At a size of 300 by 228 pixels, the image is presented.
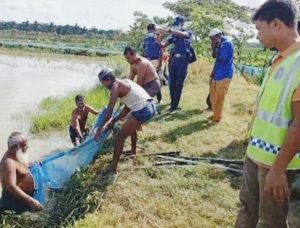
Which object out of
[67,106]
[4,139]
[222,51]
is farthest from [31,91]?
[222,51]

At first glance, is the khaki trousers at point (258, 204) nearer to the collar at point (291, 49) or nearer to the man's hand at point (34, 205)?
the collar at point (291, 49)

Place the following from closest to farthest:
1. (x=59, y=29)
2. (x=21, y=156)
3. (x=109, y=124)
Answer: (x=21, y=156)
(x=109, y=124)
(x=59, y=29)

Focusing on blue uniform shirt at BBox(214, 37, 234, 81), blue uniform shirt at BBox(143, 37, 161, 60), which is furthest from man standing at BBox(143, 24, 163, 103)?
blue uniform shirt at BBox(214, 37, 234, 81)

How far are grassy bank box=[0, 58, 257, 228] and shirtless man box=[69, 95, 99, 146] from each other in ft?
3.25

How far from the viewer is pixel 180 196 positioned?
14.8 ft

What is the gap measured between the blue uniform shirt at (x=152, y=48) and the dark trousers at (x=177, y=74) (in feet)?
4.50

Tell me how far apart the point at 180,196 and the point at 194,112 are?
403 centimetres

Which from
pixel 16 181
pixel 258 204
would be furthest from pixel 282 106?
pixel 16 181

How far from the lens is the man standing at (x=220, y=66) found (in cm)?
696

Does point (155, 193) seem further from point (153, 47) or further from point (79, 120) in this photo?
point (153, 47)

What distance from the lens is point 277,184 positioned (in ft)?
6.81

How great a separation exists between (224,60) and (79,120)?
249 cm

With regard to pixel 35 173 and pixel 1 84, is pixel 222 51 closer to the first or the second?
pixel 35 173

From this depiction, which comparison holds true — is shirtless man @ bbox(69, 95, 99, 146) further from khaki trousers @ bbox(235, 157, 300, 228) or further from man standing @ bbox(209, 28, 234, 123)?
khaki trousers @ bbox(235, 157, 300, 228)
